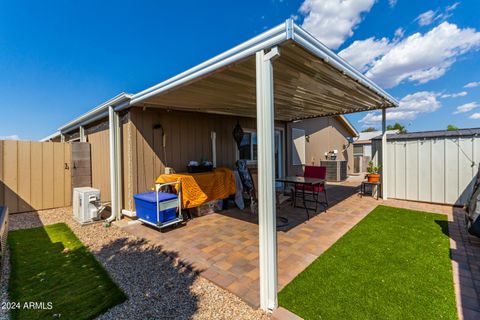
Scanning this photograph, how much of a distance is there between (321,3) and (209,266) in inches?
225

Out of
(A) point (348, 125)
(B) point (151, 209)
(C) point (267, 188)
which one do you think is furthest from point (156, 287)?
(A) point (348, 125)

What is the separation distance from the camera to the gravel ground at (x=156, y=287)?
1970 mm

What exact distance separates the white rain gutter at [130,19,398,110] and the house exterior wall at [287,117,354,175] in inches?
227

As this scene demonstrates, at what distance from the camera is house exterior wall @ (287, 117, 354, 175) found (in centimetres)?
956

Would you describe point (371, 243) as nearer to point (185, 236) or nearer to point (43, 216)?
point (185, 236)

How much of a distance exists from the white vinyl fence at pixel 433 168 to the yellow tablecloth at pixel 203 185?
4790 millimetres

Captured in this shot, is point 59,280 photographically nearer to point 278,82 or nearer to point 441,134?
point 278,82

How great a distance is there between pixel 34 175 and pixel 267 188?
284 inches

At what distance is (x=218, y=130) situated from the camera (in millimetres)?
6457

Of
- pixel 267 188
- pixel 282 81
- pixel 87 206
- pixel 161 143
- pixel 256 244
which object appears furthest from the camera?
pixel 161 143

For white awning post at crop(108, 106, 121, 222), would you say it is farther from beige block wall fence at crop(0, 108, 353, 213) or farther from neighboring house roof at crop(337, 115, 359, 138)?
neighboring house roof at crop(337, 115, 359, 138)

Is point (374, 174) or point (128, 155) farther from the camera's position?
point (374, 174)

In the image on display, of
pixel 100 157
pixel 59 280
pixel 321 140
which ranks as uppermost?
pixel 321 140

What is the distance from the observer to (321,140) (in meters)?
11.4
